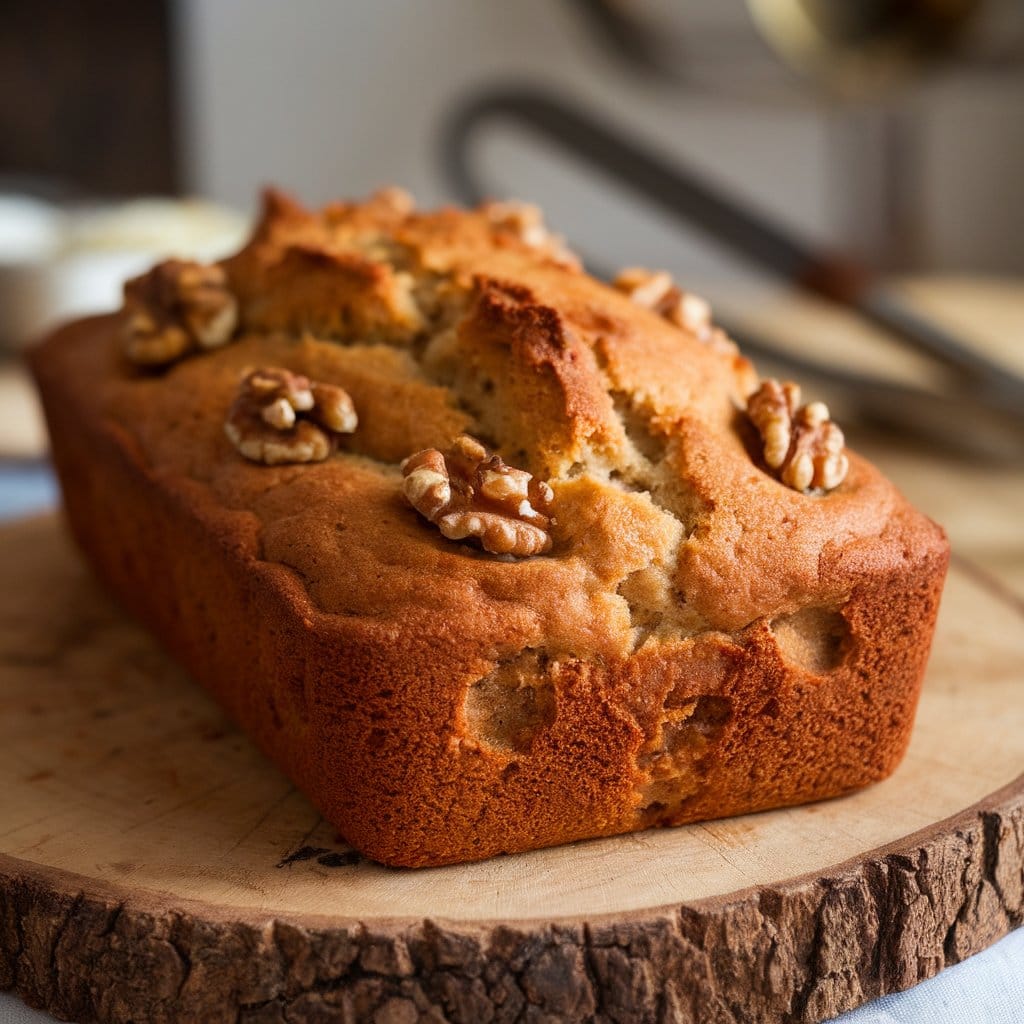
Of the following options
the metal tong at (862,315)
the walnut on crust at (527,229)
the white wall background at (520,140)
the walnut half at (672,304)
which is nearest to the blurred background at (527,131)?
the white wall background at (520,140)

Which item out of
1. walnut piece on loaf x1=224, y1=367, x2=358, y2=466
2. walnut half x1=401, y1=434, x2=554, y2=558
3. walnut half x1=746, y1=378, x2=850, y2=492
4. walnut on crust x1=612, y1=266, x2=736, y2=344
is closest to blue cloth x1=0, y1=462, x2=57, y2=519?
walnut piece on loaf x1=224, y1=367, x2=358, y2=466

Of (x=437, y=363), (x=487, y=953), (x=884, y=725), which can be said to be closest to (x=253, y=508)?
(x=437, y=363)

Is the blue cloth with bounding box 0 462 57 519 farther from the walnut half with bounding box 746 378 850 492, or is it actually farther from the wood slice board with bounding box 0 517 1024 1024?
the walnut half with bounding box 746 378 850 492

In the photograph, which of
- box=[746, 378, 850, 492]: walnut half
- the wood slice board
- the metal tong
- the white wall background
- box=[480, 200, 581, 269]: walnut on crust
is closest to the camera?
the wood slice board

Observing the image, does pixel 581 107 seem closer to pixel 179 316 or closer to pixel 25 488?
pixel 25 488

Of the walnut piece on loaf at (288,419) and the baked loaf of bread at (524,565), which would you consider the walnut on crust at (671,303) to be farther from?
the walnut piece on loaf at (288,419)

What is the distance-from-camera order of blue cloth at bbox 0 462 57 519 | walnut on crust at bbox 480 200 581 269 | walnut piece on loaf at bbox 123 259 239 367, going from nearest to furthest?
walnut piece on loaf at bbox 123 259 239 367, walnut on crust at bbox 480 200 581 269, blue cloth at bbox 0 462 57 519

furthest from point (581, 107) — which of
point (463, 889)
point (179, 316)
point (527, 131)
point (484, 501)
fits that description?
point (463, 889)
